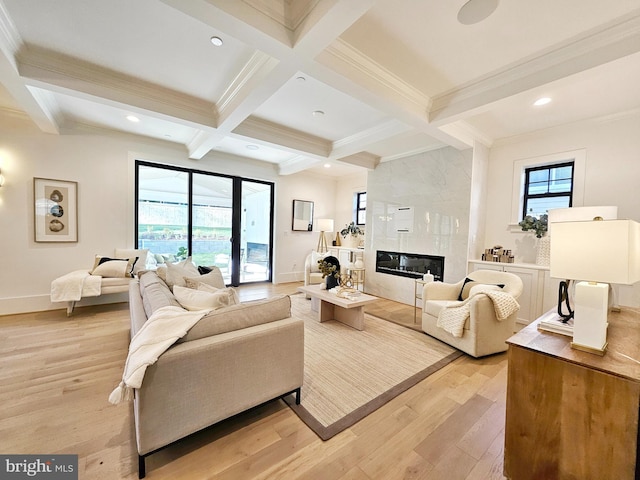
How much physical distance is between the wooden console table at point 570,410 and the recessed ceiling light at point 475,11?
2.12 metres

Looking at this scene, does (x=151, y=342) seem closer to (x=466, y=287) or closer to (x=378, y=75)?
(x=378, y=75)

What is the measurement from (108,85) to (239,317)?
2803 millimetres

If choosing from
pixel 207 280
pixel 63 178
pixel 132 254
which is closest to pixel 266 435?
pixel 207 280

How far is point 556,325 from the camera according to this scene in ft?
4.79

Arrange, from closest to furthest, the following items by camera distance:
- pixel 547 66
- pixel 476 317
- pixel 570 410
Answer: pixel 570 410
pixel 547 66
pixel 476 317

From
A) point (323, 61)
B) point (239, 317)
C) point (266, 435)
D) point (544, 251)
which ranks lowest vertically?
point (266, 435)

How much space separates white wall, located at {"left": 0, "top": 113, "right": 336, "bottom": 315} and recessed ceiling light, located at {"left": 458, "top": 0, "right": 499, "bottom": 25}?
4.61 metres

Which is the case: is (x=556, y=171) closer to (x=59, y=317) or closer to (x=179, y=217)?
(x=179, y=217)

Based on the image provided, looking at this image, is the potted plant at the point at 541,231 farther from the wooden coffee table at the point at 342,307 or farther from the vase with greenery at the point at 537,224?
the wooden coffee table at the point at 342,307

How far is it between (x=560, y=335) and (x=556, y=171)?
343 cm

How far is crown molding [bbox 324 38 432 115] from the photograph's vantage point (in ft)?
6.79

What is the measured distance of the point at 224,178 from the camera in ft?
17.7

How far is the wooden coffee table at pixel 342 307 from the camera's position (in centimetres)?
314

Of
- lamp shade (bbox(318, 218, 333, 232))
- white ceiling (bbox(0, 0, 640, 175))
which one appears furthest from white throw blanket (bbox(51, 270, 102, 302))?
lamp shade (bbox(318, 218, 333, 232))
